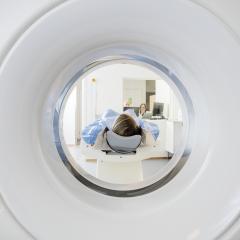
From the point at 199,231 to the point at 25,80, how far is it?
0.37m

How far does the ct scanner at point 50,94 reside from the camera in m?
0.40

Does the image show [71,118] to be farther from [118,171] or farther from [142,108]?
[118,171]

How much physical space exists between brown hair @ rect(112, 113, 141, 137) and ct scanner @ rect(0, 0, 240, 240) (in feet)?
3.96

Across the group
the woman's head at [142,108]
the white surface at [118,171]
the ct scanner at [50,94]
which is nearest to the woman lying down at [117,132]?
the white surface at [118,171]

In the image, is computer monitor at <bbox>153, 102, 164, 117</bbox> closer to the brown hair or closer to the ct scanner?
the brown hair

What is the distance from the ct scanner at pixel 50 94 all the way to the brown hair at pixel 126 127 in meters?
1.21

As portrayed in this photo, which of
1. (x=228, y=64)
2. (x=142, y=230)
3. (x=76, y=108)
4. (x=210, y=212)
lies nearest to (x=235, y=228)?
(x=210, y=212)

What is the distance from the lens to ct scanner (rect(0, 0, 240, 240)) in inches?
15.8

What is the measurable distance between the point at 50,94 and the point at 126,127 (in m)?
1.24

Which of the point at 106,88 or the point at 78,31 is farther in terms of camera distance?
the point at 106,88

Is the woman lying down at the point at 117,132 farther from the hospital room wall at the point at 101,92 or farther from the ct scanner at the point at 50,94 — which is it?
the hospital room wall at the point at 101,92

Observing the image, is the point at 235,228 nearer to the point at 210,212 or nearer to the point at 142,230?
the point at 210,212

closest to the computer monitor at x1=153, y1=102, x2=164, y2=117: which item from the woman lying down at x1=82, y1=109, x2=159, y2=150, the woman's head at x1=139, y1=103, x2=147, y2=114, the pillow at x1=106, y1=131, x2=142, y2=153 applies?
the woman's head at x1=139, y1=103, x2=147, y2=114

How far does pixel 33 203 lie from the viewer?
0.42m
